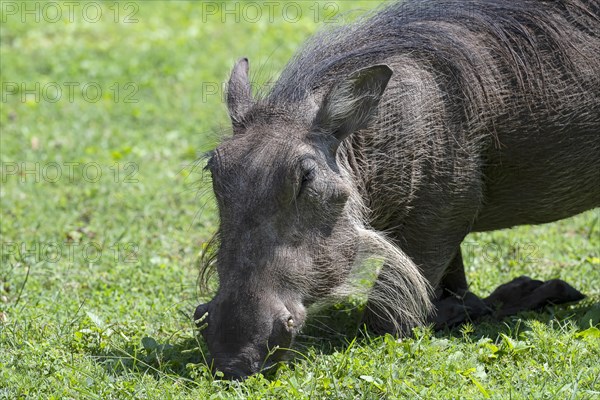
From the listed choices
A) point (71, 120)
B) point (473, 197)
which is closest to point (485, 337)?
point (473, 197)

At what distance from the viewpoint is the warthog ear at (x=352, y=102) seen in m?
4.61

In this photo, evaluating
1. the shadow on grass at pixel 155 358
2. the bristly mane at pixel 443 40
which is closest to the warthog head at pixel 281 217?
the bristly mane at pixel 443 40

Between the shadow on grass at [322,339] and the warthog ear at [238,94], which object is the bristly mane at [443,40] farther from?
the shadow on grass at [322,339]

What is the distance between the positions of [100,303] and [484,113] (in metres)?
2.37

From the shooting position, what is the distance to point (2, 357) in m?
4.60

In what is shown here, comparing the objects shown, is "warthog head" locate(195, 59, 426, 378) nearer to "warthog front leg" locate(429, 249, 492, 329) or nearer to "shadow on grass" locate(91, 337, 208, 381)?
"shadow on grass" locate(91, 337, 208, 381)

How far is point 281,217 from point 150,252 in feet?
7.85

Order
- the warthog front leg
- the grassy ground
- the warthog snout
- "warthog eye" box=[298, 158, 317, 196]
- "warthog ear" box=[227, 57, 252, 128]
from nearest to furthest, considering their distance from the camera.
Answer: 1. the warthog snout
2. the grassy ground
3. "warthog eye" box=[298, 158, 317, 196]
4. "warthog ear" box=[227, 57, 252, 128]
5. the warthog front leg

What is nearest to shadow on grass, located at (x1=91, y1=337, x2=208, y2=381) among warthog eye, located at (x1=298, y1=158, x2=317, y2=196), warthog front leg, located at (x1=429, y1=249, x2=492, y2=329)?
warthog eye, located at (x1=298, y1=158, x2=317, y2=196)

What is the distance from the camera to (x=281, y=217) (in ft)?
14.4

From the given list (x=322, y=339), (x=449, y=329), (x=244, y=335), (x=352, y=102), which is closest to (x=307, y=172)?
(x=352, y=102)

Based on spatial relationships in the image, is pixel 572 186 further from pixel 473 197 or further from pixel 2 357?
pixel 2 357

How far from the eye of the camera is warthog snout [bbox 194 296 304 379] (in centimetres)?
417

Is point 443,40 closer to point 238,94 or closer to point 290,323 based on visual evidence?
point 238,94
